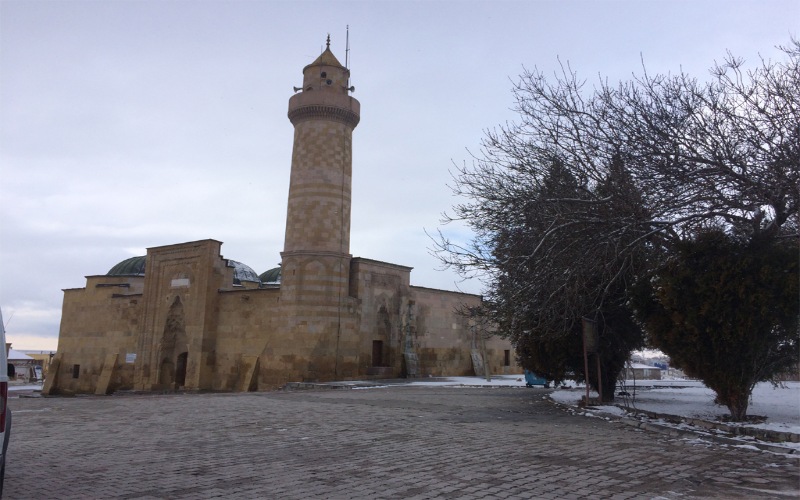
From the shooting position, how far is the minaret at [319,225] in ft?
80.2

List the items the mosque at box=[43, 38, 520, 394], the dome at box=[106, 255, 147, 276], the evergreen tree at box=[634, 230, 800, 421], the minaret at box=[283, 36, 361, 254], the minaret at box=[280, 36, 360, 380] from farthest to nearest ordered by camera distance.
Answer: the dome at box=[106, 255, 147, 276]
the minaret at box=[283, 36, 361, 254]
the mosque at box=[43, 38, 520, 394]
the minaret at box=[280, 36, 360, 380]
the evergreen tree at box=[634, 230, 800, 421]

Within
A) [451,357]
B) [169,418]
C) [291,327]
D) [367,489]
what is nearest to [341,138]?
[291,327]

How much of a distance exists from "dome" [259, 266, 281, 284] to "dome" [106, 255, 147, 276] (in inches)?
310

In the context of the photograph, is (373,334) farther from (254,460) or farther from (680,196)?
(254,460)

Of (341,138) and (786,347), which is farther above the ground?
(341,138)

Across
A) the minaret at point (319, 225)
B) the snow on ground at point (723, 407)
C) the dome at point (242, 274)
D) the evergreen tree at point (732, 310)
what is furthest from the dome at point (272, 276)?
the evergreen tree at point (732, 310)

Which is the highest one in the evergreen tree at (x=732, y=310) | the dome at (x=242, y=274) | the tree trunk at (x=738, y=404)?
the dome at (x=242, y=274)

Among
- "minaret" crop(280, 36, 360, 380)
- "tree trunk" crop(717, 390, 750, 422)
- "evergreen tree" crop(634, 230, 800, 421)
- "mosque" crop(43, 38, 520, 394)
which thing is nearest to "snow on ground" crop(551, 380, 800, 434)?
"tree trunk" crop(717, 390, 750, 422)

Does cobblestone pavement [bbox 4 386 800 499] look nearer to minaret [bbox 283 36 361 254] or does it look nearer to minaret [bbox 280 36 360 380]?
minaret [bbox 280 36 360 380]

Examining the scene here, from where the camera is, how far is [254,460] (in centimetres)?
656

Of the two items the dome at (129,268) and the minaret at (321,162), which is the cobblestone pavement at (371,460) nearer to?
the minaret at (321,162)

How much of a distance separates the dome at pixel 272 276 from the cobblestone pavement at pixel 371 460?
28.1 meters

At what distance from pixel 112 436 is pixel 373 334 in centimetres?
1871

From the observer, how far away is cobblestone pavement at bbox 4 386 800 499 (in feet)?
17.2
